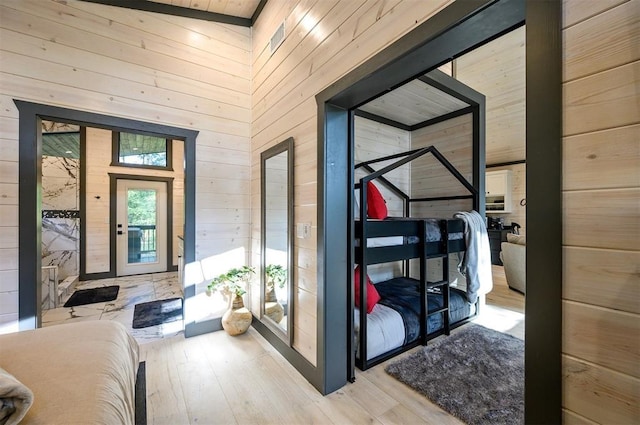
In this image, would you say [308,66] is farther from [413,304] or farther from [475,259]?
[475,259]

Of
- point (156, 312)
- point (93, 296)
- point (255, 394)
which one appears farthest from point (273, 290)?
point (93, 296)

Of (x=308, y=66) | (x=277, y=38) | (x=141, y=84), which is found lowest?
(x=308, y=66)

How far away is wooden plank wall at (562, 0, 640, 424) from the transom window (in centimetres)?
613

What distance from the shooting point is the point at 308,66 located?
2.03 meters

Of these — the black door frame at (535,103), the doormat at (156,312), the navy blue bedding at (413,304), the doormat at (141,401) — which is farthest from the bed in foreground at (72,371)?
the navy blue bedding at (413,304)

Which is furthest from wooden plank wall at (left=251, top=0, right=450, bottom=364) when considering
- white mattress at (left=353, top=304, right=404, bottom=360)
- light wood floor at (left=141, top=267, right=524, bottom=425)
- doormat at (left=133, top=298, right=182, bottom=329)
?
doormat at (left=133, top=298, right=182, bottom=329)

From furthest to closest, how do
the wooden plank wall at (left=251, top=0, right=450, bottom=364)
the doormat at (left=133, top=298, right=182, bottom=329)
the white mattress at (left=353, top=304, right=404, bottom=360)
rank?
the doormat at (left=133, top=298, right=182, bottom=329)
the white mattress at (left=353, top=304, right=404, bottom=360)
the wooden plank wall at (left=251, top=0, right=450, bottom=364)

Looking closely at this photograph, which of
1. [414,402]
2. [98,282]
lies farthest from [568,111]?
[98,282]

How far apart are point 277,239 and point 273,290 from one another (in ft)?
1.90

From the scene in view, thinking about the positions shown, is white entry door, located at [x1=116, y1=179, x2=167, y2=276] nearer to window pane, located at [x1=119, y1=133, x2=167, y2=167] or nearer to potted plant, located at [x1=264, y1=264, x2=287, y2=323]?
window pane, located at [x1=119, y1=133, x2=167, y2=167]

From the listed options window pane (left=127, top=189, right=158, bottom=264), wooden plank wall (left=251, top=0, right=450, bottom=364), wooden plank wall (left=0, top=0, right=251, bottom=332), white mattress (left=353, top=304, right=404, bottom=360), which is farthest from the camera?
window pane (left=127, top=189, right=158, bottom=264)

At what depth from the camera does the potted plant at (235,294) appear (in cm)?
276

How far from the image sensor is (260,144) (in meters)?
2.90

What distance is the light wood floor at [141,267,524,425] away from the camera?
1.66m
